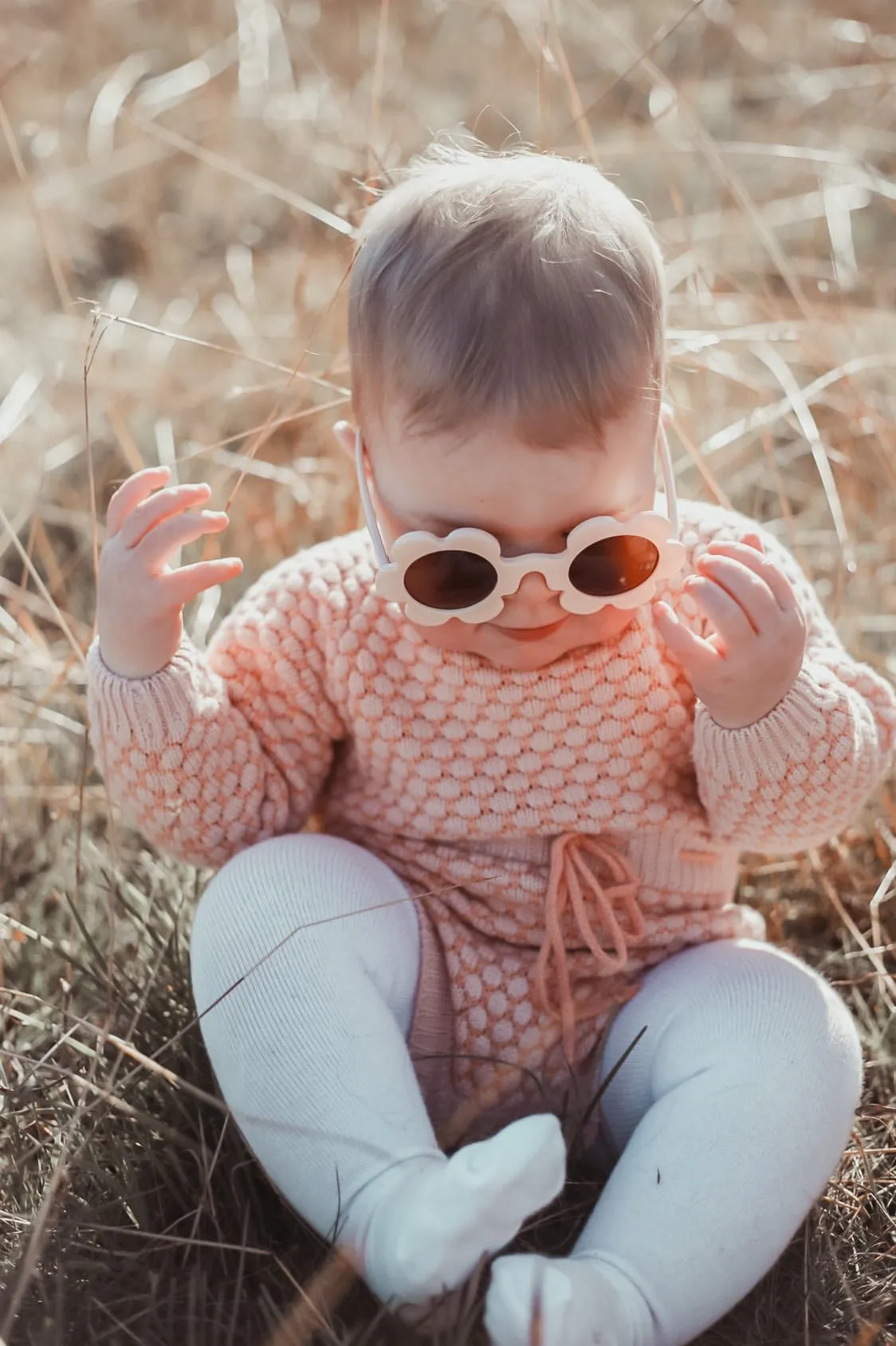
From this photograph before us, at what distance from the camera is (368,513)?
1.36m

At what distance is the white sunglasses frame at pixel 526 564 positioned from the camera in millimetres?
1238

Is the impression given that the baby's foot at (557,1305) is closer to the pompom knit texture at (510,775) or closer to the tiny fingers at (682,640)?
the pompom knit texture at (510,775)

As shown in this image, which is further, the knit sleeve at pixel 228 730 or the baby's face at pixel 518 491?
the knit sleeve at pixel 228 730

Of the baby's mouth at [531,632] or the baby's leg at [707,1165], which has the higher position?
the baby's mouth at [531,632]

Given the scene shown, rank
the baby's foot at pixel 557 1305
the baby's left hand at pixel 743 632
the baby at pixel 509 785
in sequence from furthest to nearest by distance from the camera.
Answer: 1. the baby's left hand at pixel 743 632
2. the baby at pixel 509 785
3. the baby's foot at pixel 557 1305

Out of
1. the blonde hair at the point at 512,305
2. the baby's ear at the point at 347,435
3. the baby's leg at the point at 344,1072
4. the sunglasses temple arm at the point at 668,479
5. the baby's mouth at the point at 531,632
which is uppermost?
the blonde hair at the point at 512,305

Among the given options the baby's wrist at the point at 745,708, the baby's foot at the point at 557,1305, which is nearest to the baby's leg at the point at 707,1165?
the baby's foot at the point at 557,1305

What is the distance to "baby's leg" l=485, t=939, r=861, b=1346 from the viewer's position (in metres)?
1.09

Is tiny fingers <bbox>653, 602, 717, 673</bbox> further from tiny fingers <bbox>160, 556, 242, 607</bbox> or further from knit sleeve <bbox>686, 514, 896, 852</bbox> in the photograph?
tiny fingers <bbox>160, 556, 242, 607</bbox>

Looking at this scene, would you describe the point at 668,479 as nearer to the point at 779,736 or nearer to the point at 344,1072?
the point at 779,736

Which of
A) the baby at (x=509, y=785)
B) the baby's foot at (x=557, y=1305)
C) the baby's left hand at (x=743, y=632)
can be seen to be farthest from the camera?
the baby's left hand at (x=743, y=632)

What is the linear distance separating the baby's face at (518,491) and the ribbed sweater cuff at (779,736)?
0.16m

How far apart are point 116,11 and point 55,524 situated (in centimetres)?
278

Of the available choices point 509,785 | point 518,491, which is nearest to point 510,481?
point 518,491
